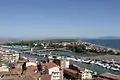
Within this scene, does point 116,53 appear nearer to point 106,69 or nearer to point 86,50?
point 86,50

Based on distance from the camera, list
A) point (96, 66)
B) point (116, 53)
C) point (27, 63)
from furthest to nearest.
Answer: point (116, 53) → point (96, 66) → point (27, 63)

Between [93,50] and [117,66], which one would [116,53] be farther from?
[117,66]

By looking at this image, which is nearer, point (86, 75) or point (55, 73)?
point (55, 73)

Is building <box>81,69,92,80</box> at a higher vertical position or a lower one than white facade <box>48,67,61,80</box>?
lower

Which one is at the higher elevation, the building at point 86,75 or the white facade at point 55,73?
the white facade at point 55,73

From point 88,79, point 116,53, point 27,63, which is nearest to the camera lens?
point 88,79

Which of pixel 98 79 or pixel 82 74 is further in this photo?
pixel 82 74

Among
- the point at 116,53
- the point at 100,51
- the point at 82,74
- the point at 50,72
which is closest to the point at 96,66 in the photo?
the point at 82,74

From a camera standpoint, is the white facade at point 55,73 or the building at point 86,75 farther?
the building at point 86,75

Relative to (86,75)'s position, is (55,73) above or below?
above

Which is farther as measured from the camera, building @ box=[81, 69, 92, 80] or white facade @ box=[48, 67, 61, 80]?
building @ box=[81, 69, 92, 80]

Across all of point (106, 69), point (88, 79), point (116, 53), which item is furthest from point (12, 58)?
point (116, 53)
